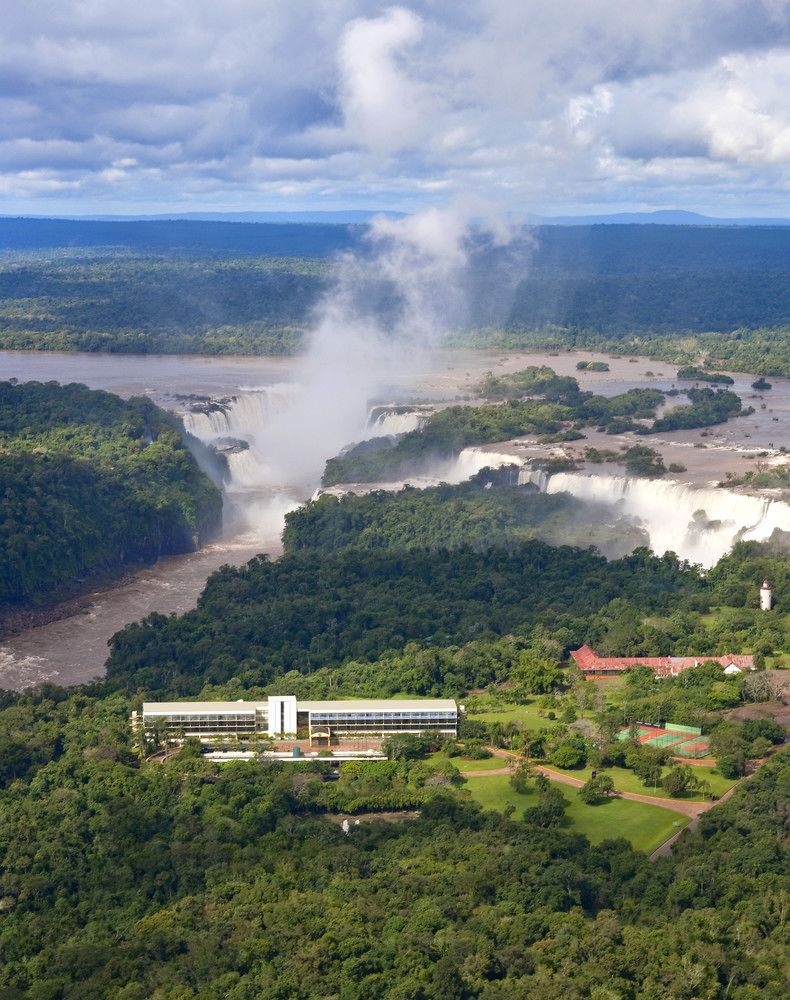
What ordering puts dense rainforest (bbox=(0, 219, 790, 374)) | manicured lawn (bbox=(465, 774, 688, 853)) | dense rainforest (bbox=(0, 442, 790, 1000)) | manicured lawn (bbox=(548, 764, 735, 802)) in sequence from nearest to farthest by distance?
dense rainforest (bbox=(0, 442, 790, 1000)) → manicured lawn (bbox=(465, 774, 688, 853)) → manicured lawn (bbox=(548, 764, 735, 802)) → dense rainforest (bbox=(0, 219, 790, 374))

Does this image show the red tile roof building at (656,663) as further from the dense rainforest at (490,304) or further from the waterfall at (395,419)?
the dense rainforest at (490,304)

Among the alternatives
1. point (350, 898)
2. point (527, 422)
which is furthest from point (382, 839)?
point (527, 422)

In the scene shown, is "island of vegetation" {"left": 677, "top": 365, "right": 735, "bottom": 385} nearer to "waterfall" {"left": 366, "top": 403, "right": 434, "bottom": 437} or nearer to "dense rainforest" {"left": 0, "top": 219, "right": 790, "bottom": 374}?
"dense rainforest" {"left": 0, "top": 219, "right": 790, "bottom": 374}

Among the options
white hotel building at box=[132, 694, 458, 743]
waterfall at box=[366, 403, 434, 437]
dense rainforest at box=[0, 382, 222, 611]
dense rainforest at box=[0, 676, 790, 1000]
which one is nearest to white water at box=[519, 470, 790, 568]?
dense rainforest at box=[0, 382, 222, 611]

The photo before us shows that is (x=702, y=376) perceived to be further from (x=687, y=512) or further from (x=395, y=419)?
(x=687, y=512)

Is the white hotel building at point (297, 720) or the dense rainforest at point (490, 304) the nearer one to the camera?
the white hotel building at point (297, 720)

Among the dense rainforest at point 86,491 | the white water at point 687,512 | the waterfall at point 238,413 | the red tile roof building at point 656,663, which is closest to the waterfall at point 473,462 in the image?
the white water at point 687,512
